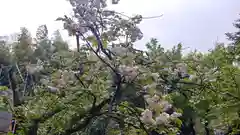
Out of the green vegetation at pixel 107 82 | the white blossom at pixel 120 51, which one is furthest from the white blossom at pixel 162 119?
the white blossom at pixel 120 51

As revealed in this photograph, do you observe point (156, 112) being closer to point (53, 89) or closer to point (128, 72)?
point (128, 72)

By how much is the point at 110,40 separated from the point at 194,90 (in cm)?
85

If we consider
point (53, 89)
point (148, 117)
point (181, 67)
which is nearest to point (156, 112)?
point (148, 117)

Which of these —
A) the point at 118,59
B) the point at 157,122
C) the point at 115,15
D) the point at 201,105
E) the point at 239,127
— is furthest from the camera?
the point at 201,105

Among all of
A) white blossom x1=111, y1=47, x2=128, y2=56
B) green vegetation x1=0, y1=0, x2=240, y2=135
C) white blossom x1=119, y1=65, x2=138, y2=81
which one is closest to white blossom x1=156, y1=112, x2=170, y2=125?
green vegetation x1=0, y1=0, x2=240, y2=135

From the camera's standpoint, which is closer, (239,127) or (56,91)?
(56,91)

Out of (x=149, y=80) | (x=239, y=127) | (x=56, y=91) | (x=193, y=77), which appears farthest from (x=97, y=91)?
(x=239, y=127)

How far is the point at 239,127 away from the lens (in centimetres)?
464

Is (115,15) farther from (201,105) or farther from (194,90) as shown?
(201,105)

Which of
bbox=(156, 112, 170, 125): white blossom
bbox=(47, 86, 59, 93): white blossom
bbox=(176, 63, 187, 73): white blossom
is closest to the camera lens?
bbox=(156, 112, 170, 125): white blossom

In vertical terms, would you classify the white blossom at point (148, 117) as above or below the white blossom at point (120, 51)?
below

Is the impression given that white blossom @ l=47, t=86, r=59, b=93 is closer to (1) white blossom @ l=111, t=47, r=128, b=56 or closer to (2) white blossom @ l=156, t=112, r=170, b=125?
(1) white blossom @ l=111, t=47, r=128, b=56

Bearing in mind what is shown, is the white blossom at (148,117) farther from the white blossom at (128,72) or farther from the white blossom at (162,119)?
the white blossom at (128,72)

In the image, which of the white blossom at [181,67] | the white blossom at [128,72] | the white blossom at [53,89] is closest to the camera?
the white blossom at [128,72]
